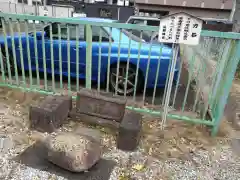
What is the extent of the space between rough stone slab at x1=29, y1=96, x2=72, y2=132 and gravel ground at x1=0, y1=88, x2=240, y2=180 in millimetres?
125

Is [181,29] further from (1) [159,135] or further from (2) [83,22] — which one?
(1) [159,135]

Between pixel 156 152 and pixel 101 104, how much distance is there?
3.47ft

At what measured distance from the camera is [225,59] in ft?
10.5

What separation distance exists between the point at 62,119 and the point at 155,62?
6.82ft

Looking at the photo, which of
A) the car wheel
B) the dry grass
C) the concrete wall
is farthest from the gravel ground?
the concrete wall

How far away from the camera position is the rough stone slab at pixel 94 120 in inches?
131

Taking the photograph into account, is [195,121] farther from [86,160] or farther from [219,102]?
[86,160]

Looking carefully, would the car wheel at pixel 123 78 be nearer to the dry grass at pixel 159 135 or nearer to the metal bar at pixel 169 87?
the dry grass at pixel 159 135

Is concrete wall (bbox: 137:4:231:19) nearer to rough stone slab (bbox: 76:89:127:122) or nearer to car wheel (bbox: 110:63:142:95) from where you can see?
car wheel (bbox: 110:63:142:95)

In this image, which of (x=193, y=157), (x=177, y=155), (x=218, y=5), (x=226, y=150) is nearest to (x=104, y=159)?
(x=177, y=155)

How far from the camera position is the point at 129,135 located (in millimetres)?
2922

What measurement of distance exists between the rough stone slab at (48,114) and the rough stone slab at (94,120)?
8.2 inches

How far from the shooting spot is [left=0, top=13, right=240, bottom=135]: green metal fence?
3.23 meters

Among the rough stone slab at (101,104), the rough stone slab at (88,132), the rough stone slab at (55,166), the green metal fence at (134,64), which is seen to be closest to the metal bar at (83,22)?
the green metal fence at (134,64)
